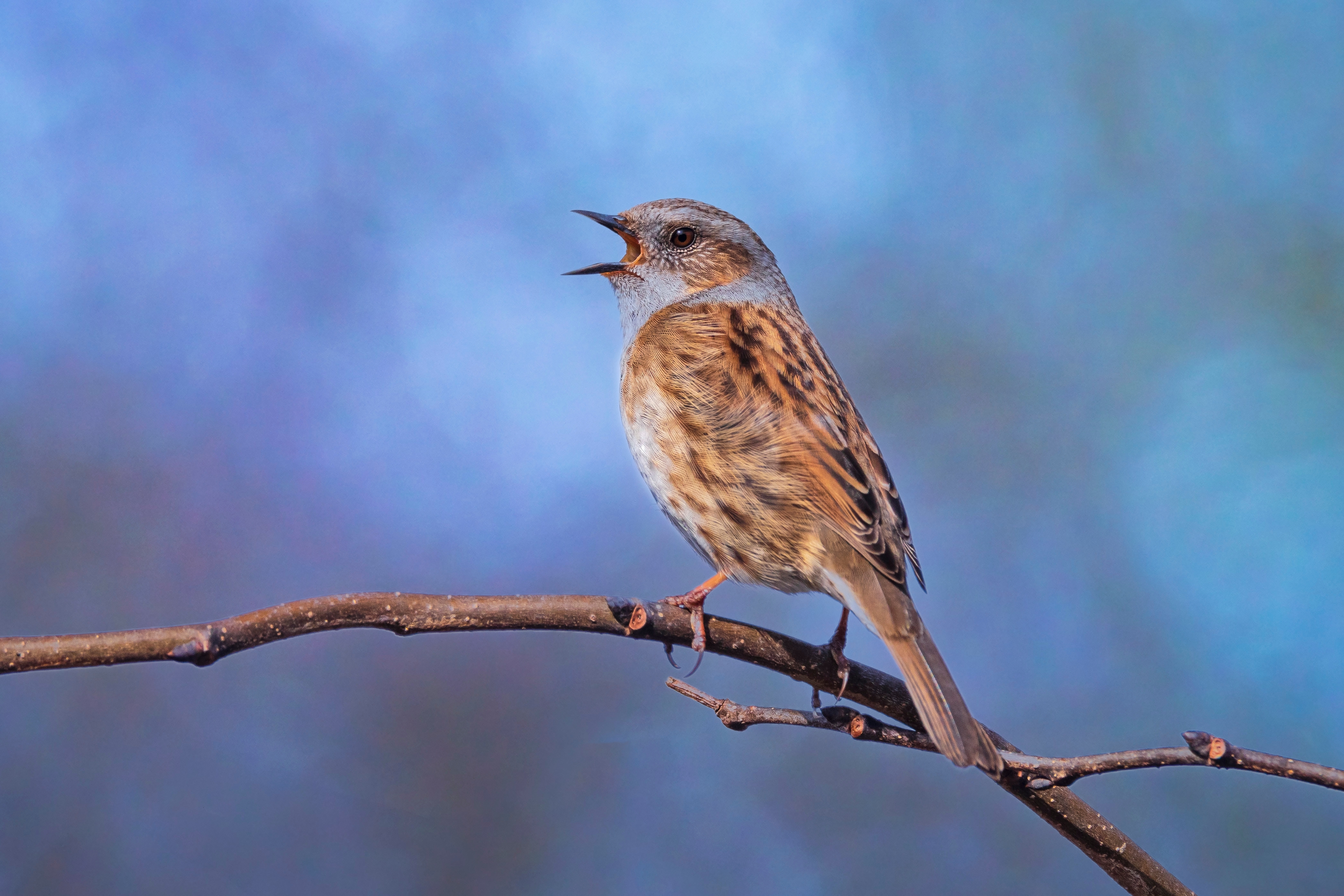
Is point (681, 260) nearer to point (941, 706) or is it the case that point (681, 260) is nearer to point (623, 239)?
point (623, 239)

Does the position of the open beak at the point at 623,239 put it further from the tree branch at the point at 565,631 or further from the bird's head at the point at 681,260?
the tree branch at the point at 565,631

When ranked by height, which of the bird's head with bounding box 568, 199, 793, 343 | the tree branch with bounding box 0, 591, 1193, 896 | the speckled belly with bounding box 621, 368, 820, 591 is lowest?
the tree branch with bounding box 0, 591, 1193, 896

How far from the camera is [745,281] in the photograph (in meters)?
3.14

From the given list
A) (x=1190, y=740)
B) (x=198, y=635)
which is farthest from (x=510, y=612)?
(x=1190, y=740)

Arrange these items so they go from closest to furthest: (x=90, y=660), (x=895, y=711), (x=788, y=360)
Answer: (x=90, y=660)
(x=895, y=711)
(x=788, y=360)

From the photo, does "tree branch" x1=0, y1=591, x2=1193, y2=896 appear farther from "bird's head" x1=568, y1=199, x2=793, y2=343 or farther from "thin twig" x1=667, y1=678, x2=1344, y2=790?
"bird's head" x1=568, y1=199, x2=793, y2=343

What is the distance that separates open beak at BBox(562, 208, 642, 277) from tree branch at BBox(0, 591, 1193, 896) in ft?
4.18

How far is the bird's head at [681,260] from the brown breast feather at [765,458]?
32 cm

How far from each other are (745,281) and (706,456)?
95cm

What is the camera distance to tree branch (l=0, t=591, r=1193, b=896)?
56.0 inches

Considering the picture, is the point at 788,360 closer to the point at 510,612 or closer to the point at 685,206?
the point at 685,206

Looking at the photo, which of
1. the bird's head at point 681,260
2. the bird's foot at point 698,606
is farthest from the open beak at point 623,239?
the bird's foot at point 698,606

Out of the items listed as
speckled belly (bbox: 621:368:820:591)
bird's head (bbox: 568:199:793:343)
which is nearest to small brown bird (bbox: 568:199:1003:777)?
speckled belly (bbox: 621:368:820:591)

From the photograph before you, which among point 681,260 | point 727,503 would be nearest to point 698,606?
point 727,503
